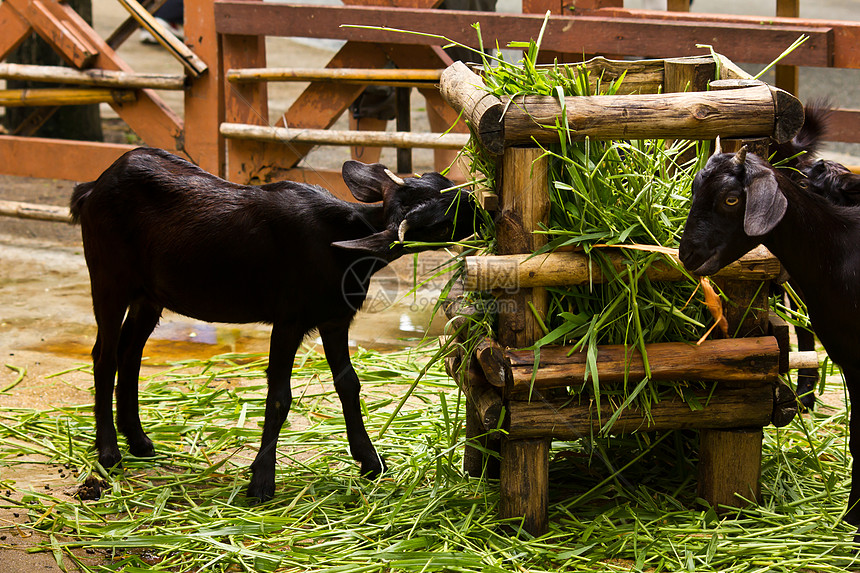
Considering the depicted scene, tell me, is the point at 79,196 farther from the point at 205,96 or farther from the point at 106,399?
the point at 205,96

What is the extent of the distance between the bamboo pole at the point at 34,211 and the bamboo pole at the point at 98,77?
A: 120cm

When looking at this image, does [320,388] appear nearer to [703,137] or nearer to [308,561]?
[308,561]

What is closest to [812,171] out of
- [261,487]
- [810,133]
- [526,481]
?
[810,133]

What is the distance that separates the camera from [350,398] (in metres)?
4.55

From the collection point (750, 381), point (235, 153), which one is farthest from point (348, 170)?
point (235, 153)

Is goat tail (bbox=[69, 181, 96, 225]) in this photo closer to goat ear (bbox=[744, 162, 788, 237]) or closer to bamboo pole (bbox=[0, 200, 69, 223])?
goat ear (bbox=[744, 162, 788, 237])

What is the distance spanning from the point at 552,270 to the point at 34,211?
A: 21.9 feet

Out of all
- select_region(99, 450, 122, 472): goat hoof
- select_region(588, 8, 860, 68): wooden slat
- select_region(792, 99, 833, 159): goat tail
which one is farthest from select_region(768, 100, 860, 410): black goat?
select_region(99, 450, 122, 472): goat hoof

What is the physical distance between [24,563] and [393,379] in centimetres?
260

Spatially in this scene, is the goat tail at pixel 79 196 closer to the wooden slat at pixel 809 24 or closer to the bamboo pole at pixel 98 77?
the bamboo pole at pixel 98 77

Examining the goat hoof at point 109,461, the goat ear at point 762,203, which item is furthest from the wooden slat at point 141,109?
the goat ear at point 762,203

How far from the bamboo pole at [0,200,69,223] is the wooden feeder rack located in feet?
19.3

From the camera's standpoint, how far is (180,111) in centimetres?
1425

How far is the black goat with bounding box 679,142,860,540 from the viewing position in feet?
11.4
